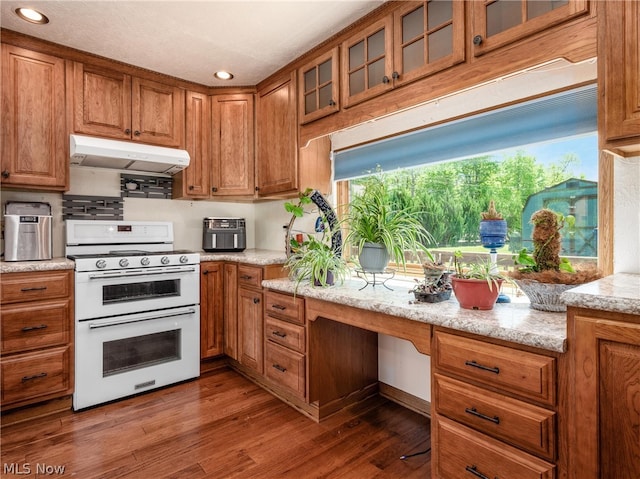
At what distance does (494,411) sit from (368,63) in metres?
1.85

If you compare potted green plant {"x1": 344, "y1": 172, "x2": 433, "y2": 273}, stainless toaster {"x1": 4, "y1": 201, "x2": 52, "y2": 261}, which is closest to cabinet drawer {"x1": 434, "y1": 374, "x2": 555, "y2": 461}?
potted green plant {"x1": 344, "y1": 172, "x2": 433, "y2": 273}

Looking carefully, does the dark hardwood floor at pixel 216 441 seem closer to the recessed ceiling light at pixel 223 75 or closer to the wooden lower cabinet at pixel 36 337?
the wooden lower cabinet at pixel 36 337

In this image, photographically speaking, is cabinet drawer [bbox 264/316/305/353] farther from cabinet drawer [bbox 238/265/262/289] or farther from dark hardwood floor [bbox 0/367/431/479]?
dark hardwood floor [bbox 0/367/431/479]

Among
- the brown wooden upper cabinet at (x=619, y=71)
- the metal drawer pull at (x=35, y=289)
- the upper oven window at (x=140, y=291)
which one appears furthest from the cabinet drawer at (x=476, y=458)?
the metal drawer pull at (x=35, y=289)

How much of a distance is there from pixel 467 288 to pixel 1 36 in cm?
316

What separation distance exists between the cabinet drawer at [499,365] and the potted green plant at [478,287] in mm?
209

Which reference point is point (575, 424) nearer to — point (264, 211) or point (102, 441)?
point (102, 441)

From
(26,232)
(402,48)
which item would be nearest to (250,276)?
(26,232)

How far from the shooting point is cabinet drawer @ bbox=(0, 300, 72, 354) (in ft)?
6.95

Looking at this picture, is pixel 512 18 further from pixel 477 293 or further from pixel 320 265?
pixel 320 265

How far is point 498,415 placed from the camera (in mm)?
1240

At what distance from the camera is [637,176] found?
1413 millimetres

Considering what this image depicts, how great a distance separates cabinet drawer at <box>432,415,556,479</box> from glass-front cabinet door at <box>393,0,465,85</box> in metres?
1.57

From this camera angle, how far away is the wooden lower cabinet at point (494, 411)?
3.70ft
